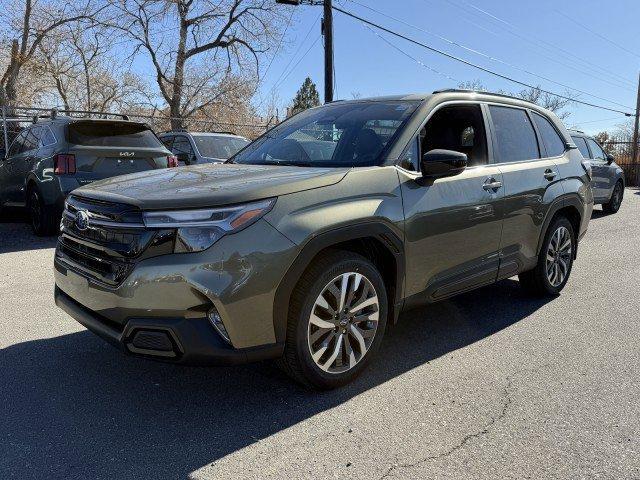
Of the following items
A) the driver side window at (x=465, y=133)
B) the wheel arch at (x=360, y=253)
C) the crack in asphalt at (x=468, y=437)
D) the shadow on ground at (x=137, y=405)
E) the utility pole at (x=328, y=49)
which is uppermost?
the utility pole at (x=328, y=49)

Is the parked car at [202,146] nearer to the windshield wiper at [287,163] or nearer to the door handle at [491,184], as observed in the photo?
the windshield wiper at [287,163]

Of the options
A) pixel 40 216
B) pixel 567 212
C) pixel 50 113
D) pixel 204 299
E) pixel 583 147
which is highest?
pixel 50 113

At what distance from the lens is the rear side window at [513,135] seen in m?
4.41

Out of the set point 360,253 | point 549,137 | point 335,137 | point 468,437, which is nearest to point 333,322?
point 360,253

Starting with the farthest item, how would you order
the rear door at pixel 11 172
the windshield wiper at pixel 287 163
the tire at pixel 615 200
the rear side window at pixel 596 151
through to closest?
1. the tire at pixel 615 200
2. the rear side window at pixel 596 151
3. the rear door at pixel 11 172
4. the windshield wiper at pixel 287 163

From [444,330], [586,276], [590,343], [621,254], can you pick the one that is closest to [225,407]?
[444,330]

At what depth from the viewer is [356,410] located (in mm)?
2984

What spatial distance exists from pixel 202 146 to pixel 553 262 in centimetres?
724

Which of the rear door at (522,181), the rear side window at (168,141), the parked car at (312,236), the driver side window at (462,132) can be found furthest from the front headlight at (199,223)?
the rear side window at (168,141)

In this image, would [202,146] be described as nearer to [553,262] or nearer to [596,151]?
[553,262]

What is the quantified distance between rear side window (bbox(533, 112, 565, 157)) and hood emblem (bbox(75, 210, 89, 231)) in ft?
13.2

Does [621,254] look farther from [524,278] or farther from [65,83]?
[65,83]

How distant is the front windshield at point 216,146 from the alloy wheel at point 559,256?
6.63m

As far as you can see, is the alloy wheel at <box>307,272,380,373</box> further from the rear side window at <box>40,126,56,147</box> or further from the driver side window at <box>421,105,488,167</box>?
the rear side window at <box>40,126,56,147</box>
